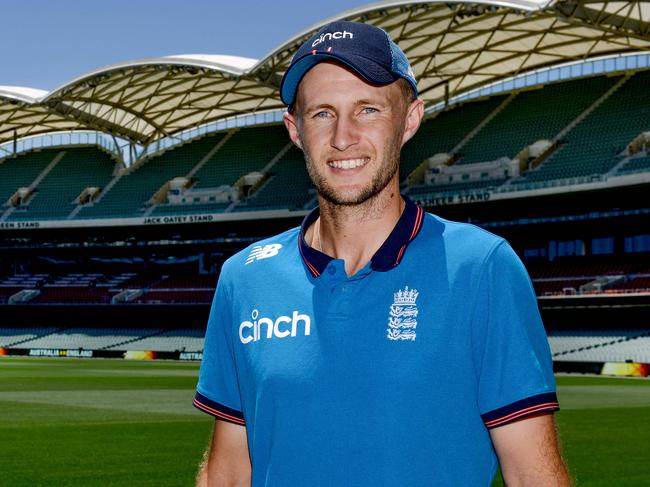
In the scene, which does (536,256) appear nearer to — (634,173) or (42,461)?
(634,173)

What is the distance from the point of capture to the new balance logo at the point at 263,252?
272 cm

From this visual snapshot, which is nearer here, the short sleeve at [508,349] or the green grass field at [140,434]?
the short sleeve at [508,349]

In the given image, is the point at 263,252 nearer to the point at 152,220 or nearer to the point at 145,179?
the point at 152,220

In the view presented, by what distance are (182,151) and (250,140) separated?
5860mm

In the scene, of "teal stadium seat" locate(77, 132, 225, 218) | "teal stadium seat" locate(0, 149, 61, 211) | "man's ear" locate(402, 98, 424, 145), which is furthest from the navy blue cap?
"teal stadium seat" locate(0, 149, 61, 211)

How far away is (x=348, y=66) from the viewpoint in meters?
2.45

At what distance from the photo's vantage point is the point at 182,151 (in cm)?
6762

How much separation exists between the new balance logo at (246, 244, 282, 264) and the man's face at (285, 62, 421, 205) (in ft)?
0.89

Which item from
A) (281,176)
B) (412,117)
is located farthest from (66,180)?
(412,117)

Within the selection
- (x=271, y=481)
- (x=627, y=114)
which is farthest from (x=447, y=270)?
(x=627, y=114)

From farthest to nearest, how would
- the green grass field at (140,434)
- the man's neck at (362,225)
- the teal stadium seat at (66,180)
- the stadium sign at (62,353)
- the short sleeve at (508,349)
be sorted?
the teal stadium seat at (66,180) → the stadium sign at (62,353) → the green grass field at (140,434) → the man's neck at (362,225) → the short sleeve at (508,349)

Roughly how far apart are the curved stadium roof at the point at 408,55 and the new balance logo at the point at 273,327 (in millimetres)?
39677

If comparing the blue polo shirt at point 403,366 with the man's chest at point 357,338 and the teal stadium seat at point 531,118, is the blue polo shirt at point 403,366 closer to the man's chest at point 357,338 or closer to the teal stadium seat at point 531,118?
the man's chest at point 357,338

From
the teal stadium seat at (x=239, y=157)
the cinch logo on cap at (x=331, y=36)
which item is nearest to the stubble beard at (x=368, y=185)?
the cinch logo on cap at (x=331, y=36)
